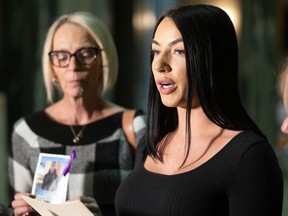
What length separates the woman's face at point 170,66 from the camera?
66.6 inches

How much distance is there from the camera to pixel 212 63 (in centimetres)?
164

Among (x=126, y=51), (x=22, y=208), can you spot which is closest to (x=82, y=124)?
(x=22, y=208)

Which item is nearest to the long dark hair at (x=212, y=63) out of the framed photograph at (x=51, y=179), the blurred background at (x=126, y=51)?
the framed photograph at (x=51, y=179)

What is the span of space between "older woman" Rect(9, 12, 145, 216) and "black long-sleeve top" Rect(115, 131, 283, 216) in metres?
0.65

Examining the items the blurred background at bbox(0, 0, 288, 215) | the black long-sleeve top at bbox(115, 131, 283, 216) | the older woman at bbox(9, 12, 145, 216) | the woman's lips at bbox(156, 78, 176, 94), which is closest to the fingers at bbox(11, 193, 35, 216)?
the older woman at bbox(9, 12, 145, 216)

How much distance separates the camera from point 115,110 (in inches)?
96.0

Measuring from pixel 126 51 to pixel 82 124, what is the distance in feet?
11.9

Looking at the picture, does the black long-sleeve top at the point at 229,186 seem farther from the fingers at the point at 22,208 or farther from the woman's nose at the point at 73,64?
the woman's nose at the point at 73,64

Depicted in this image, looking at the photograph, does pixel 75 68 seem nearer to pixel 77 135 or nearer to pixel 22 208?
pixel 77 135

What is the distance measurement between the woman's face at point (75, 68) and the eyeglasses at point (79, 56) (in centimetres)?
1

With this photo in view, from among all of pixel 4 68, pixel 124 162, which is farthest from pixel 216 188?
pixel 4 68

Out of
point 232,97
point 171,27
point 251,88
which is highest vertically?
point 171,27

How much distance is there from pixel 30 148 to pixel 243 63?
463 cm

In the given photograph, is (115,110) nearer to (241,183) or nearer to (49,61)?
(49,61)
